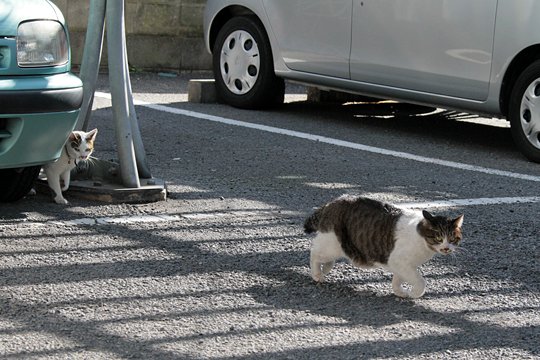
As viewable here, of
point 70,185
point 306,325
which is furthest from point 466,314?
point 70,185

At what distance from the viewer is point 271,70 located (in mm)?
10312

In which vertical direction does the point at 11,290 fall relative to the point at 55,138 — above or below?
below

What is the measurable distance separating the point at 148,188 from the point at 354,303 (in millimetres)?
2043

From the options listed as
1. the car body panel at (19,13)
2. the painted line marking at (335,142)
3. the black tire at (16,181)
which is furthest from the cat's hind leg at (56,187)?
the painted line marking at (335,142)

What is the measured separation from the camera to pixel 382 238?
196 inches

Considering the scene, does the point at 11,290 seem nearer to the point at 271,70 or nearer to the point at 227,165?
the point at 227,165

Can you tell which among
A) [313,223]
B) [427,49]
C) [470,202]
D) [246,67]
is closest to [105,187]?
[313,223]

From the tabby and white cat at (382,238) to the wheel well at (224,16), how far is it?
563cm

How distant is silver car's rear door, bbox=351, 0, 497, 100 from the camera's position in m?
8.68

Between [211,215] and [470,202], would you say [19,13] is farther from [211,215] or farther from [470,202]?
[470,202]

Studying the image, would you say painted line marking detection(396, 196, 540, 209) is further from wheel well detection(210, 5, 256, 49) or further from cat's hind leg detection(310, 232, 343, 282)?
wheel well detection(210, 5, 256, 49)

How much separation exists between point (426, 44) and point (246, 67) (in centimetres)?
202

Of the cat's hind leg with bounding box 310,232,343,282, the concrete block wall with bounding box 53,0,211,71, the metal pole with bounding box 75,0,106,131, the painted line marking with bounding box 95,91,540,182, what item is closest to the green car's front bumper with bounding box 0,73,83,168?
the metal pole with bounding box 75,0,106,131

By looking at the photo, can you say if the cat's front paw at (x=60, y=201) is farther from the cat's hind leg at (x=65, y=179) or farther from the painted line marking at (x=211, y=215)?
the painted line marking at (x=211, y=215)
